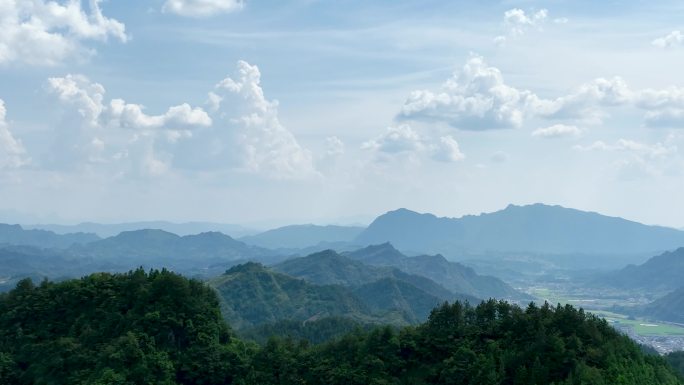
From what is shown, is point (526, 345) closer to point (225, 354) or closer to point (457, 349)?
point (457, 349)

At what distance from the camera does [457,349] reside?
53.4m

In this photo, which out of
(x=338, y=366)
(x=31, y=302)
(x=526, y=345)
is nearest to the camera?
(x=526, y=345)

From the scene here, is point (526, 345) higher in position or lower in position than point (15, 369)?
higher

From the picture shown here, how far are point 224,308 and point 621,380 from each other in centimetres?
15808

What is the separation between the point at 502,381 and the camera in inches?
1847

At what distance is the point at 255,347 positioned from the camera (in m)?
64.8

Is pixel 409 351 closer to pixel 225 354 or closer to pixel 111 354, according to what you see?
pixel 225 354

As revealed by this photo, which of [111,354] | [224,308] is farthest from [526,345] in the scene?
[224,308]

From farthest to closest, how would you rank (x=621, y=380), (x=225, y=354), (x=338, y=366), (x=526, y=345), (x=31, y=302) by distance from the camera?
(x=31, y=302)
(x=225, y=354)
(x=338, y=366)
(x=526, y=345)
(x=621, y=380)

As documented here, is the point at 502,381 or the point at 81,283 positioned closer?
the point at 502,381

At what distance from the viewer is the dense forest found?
4862cm

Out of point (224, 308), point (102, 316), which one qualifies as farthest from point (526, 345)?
point (224, 308)

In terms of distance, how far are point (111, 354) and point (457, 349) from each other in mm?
29451

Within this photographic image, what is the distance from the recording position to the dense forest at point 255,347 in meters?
48.6
